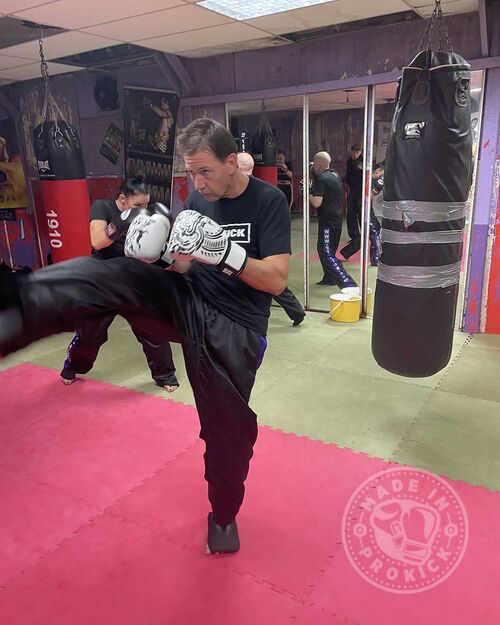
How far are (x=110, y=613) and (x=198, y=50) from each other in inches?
184

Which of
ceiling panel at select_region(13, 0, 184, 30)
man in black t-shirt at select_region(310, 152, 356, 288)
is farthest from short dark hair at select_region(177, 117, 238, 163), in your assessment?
man in black t-shirt at select_region(310, 152, 356, 288)

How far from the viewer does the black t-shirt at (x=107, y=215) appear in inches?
122

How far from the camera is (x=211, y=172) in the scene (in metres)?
1.68

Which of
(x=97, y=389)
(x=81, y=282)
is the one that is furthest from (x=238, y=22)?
(x=81, y=282)

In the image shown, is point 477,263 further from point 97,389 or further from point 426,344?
point 97,389

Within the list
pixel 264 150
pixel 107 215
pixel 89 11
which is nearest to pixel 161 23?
pixel 89 11

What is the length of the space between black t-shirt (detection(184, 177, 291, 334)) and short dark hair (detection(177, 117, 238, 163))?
18 cm

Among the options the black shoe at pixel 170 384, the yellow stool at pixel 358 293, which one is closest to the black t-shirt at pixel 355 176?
the yellow stool at pixel 358 293

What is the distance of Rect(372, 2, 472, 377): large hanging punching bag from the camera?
1.96 metres

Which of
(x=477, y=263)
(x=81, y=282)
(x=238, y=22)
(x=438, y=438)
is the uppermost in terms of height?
(x=238, y=22)

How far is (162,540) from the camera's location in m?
2.00

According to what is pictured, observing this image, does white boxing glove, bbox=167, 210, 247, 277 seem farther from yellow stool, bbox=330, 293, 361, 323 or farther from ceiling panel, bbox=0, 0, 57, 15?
yellow stool, bbox=330, 293, 361, 323

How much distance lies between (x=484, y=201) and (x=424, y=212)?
2.34 metres

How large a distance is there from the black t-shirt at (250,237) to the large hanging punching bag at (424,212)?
0.64m
